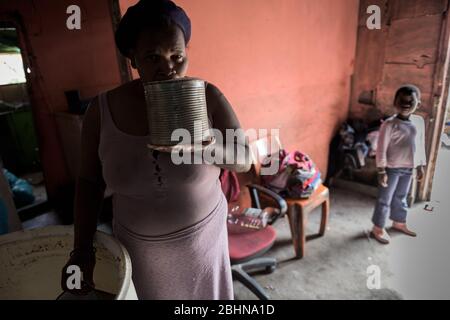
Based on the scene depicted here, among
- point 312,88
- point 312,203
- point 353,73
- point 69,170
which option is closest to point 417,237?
point 312,203

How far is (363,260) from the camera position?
240 cm

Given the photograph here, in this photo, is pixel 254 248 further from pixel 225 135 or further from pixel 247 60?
pixel 247 60

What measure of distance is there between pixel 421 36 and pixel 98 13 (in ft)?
10.5

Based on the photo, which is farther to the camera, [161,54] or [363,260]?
[363,260]

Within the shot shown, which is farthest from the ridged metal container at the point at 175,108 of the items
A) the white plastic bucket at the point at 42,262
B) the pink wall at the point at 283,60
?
the pink wall at the point at 283,60

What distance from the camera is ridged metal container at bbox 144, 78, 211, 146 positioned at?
0.66 meters

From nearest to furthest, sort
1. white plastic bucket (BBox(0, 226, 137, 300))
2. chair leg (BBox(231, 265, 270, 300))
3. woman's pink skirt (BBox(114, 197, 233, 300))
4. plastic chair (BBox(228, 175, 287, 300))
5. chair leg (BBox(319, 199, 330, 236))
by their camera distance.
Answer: white plastic bucket (BBox(0, 226, 137, 300)), woman's pink skirt (BBox(114, 197, 233, 300)), plastic chair (BBox(228, 175, 287, 300)), chair leg (BBox(231, 265, 270, 300)), chair leg (BBox(319, 199, 330, 236))

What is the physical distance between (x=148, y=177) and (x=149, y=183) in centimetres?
2

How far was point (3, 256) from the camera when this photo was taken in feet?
3.00

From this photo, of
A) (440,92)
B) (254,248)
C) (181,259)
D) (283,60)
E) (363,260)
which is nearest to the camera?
(181,259)

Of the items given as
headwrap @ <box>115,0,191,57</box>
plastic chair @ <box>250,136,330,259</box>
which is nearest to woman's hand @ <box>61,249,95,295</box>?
headwrap @ <box>115,0,191,57</box>

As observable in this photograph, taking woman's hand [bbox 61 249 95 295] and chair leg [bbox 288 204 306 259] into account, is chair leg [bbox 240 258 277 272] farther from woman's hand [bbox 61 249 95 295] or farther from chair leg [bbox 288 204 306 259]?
woman's hand [bbox 61 249 95 295]

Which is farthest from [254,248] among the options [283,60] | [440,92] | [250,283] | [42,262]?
[440,92]

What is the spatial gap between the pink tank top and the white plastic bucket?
5.0 inches
